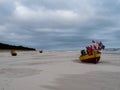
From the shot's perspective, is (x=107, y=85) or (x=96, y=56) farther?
(x=96, y=56)

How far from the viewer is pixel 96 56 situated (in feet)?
71.1

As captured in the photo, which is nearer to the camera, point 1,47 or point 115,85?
point 115,85

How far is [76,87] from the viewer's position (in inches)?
353

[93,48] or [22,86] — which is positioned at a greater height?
[93,48]

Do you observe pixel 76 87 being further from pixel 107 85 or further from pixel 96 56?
pixel 96 56

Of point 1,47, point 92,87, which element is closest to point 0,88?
point 92,87

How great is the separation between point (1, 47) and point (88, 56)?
67031 millimetres

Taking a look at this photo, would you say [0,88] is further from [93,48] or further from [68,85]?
[93,48]

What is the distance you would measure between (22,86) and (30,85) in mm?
370

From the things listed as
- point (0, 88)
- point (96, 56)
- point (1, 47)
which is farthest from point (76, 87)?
point (1, 47)

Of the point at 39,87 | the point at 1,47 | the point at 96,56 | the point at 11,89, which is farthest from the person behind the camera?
the point at 1,47

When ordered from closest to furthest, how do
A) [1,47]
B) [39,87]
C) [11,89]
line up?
[11,89], [39,87], [1,47]

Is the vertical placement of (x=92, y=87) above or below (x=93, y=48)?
below

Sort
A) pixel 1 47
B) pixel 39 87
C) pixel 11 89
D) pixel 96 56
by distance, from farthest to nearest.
Answer: pixel 1 47 < pixel 96 56 < pixel 39 87 < pixel 11 89
